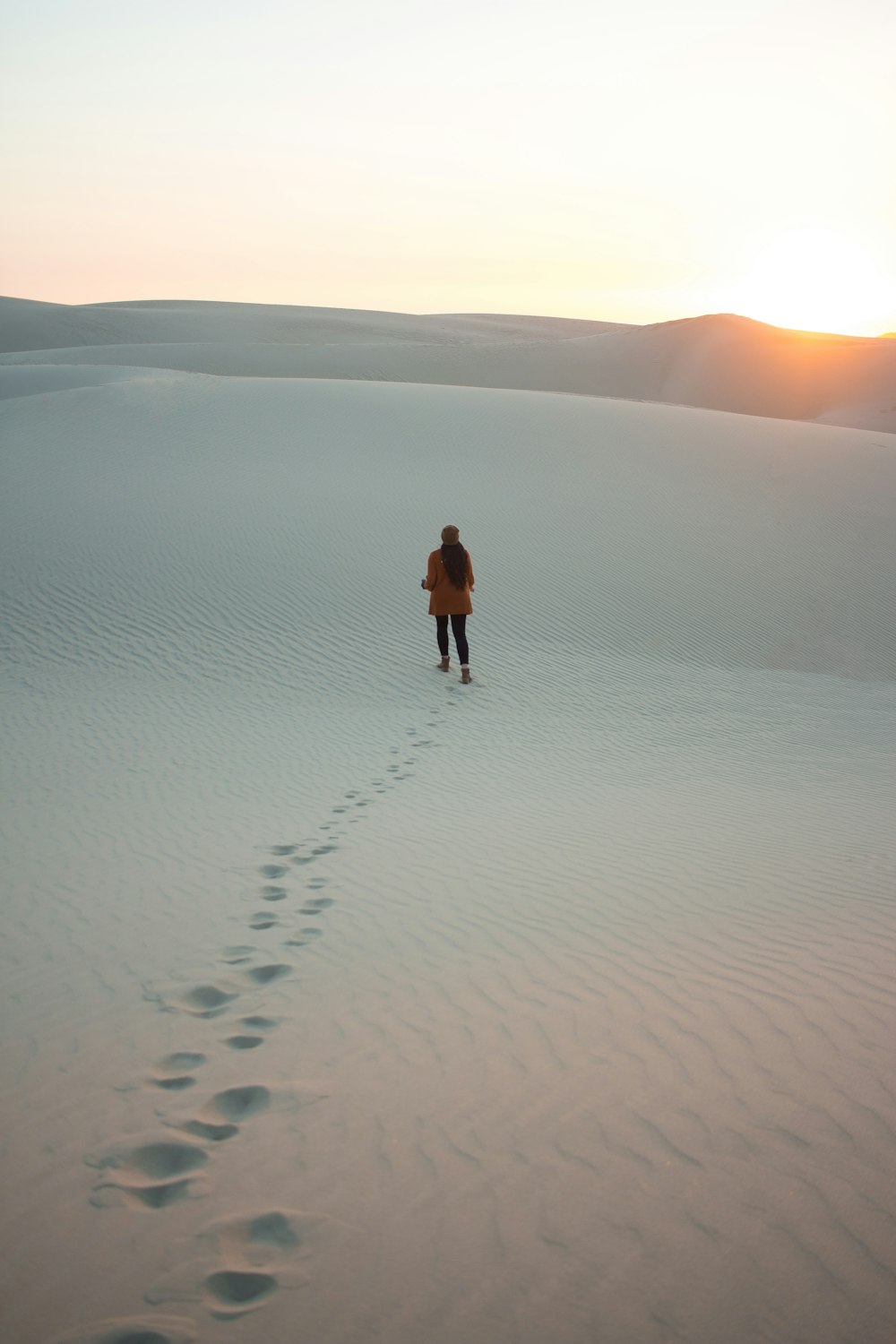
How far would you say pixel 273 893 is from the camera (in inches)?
184

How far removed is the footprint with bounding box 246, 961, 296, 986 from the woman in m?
6.28

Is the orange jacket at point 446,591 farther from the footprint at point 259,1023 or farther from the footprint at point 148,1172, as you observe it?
the footprint at point 148,1172

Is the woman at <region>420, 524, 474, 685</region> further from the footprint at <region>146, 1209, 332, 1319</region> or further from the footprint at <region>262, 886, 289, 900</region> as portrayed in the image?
the footprint at <region>146, 1209, 332, 1319</region>

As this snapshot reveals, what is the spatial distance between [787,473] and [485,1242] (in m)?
17.4

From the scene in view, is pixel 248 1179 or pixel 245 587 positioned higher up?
pixel 245 587

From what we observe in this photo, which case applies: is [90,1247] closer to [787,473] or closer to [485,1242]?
[485,1242]

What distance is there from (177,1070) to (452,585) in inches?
290

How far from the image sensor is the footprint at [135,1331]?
80.9 inches

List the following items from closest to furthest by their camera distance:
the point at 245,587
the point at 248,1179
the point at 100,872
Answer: the point at 248,1179
the point at 100,872
the point at 245,587

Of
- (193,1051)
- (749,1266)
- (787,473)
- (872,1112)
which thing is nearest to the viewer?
(749,1266)

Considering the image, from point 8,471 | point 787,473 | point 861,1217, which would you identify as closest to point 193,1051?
point 861,1217

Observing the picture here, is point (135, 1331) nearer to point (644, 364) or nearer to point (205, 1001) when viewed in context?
point (205, 1001)

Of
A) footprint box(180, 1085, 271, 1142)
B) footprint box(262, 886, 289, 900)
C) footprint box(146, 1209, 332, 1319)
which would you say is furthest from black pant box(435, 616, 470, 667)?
footprint box(146, 1209, 332, 1319)

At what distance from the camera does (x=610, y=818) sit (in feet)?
19.7
